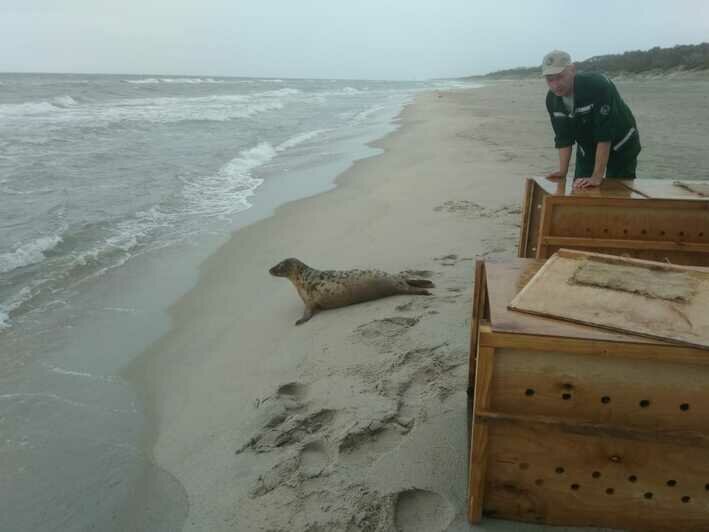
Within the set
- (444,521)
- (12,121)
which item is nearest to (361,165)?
(444,521)

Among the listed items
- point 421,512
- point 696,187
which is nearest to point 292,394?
point 421,512

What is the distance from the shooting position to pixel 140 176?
11.0 m

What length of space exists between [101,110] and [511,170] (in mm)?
22561

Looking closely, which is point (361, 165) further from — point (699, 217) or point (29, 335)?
point (699, 217)

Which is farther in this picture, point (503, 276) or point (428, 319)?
point (428, 319)

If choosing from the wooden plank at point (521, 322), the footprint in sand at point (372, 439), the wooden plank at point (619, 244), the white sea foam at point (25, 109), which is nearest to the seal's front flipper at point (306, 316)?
the footprint in sand at point (372, 439)

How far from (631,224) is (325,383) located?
2119 millimetres

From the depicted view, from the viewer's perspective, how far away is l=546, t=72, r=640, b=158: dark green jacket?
4.23m

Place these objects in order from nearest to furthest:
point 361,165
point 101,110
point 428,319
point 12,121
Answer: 1. point 428,319
2. point 361,165
3. point 12,121
4. point 101,110

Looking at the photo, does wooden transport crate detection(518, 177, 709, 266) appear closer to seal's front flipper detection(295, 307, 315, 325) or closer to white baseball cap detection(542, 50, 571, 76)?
white baseball cap detection(542, 50, 571, 76)

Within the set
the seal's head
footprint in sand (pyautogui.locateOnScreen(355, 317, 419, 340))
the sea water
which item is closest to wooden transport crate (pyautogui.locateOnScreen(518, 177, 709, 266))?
footprint in sand (pyautogui.locateOnScreen(355, 317, 419, 340))

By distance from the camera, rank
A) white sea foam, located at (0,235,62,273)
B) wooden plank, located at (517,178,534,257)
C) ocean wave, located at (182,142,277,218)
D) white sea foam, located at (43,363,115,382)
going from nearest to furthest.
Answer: white sea foam, located at (43,363,115,382)
wooden plank, located at (517,178,534,257)
white sea foam, located at (0,235,62,273)
ocean wave, located at (182,142,277,218)

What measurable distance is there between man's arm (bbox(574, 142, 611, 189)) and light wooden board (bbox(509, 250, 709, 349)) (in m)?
1.57

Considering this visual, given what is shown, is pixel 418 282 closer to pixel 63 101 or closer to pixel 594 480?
pixel 594 480
